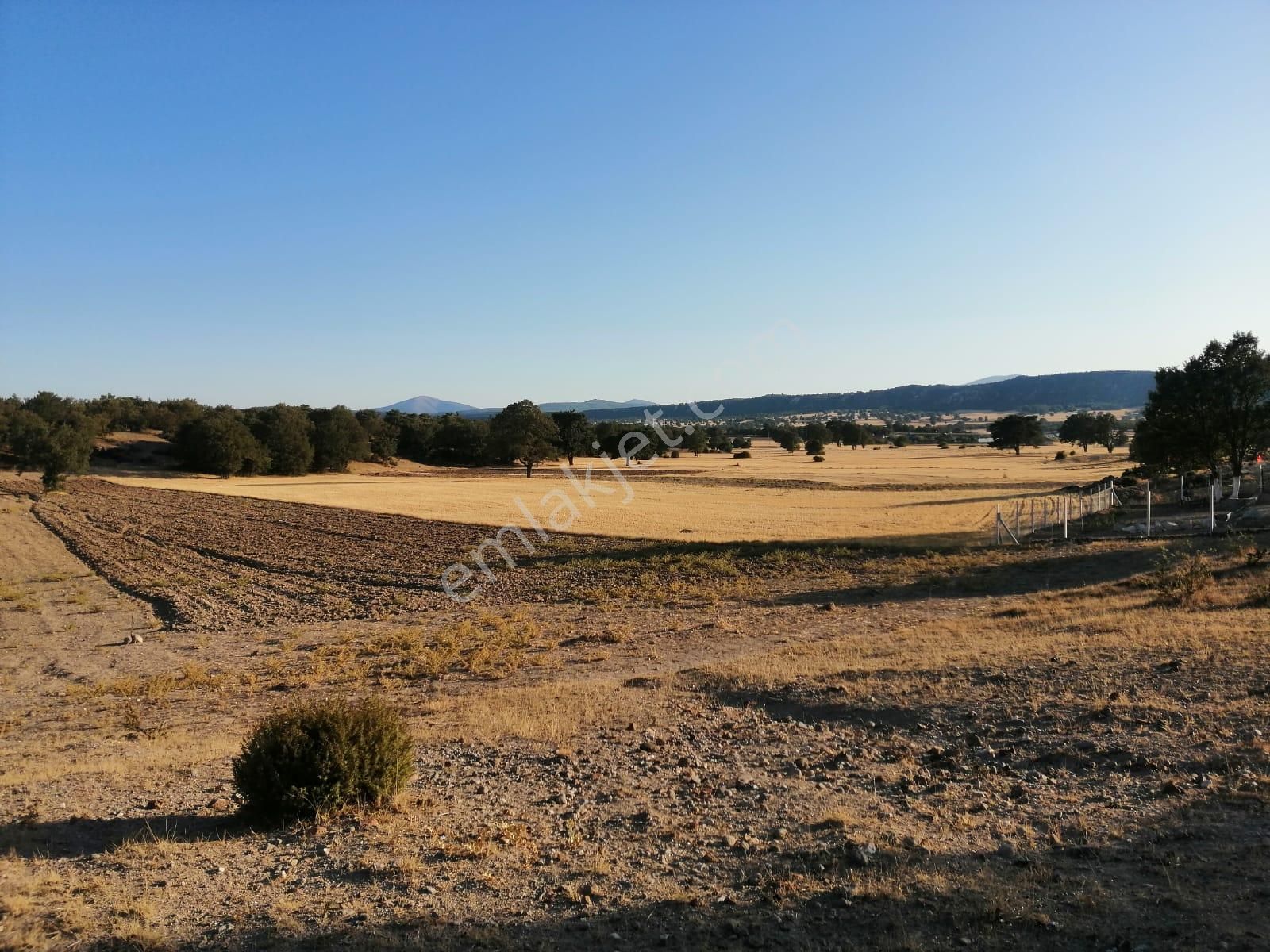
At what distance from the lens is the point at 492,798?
27.6 feet

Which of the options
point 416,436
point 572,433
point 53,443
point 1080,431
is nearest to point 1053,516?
point 53,443

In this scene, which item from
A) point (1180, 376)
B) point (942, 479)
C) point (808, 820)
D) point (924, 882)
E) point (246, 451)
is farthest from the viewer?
point (246, 451)

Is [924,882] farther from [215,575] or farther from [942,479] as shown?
[942,479]

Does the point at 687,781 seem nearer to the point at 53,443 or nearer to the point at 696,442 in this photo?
the point at 53,443

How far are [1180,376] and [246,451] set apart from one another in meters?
94.3

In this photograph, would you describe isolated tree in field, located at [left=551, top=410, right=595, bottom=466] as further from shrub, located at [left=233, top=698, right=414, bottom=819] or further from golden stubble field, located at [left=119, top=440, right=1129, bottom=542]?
shrub, located at [left=233, top=698, right=414, bottom=819]

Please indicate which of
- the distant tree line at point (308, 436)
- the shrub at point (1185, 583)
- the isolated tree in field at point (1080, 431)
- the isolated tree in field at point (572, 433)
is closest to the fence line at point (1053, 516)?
the shrub at point (1185, 583)

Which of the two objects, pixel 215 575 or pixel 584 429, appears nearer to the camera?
pixel 215 575

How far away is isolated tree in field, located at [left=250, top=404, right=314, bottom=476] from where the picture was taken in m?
104

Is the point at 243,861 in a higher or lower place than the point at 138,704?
higher

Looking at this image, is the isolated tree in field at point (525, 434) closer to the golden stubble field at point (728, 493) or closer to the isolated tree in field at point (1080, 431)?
the golden stubble field at point (728, 493)

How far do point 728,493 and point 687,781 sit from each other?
64.5m

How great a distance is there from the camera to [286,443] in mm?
103875

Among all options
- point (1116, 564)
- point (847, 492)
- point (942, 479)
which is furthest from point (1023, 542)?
point (942, 479)
